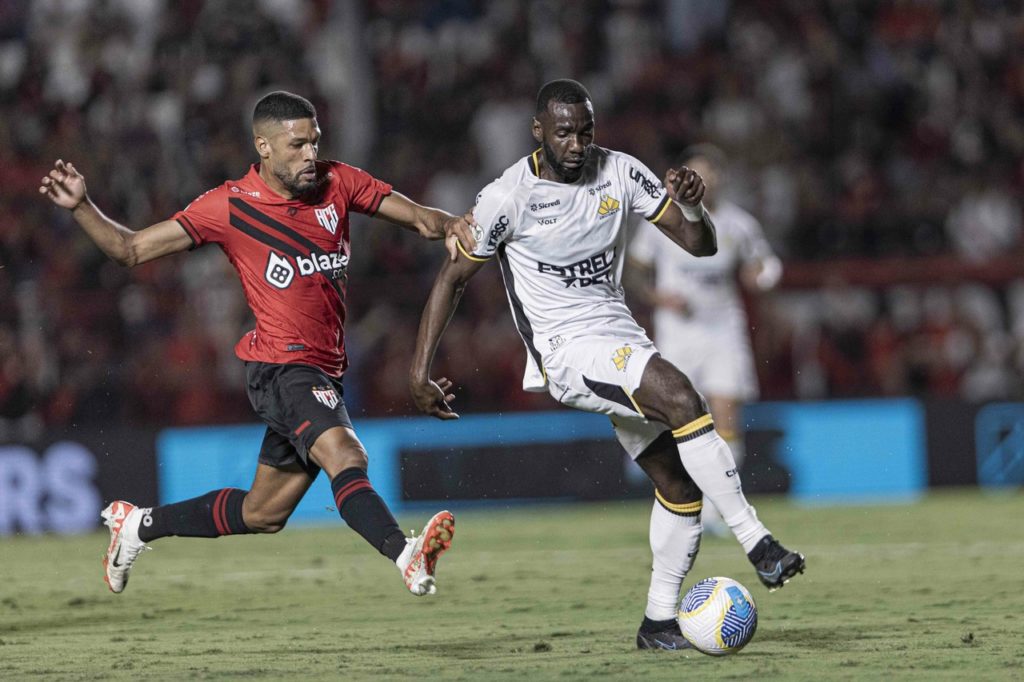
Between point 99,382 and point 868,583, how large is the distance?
7.49 metres

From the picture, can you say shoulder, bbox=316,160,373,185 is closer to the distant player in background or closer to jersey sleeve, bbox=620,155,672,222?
jersey sleeve, bbox=620,155,672,222

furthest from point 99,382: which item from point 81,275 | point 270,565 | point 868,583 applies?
point 868,583

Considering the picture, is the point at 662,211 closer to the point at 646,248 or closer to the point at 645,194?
the point at 645,194

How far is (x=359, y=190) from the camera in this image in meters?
7.14

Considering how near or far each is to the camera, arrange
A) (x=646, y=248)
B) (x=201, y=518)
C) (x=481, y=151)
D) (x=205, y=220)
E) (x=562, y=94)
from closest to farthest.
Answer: (x=562, y=94) < (x=205, y=220) < (x=201, y=518) < (x=646, y=248) < (x=481, y=151)

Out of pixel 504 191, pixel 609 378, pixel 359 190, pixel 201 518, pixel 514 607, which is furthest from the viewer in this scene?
pixel 514 607

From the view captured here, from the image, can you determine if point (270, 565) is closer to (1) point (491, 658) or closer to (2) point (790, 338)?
(1) point (491, 658)

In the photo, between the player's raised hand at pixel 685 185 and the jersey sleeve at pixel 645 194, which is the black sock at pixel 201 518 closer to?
the jersey sleeve at pixel 645 194

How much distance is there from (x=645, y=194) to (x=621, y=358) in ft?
2.69

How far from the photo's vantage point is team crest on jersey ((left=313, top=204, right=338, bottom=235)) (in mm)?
6949

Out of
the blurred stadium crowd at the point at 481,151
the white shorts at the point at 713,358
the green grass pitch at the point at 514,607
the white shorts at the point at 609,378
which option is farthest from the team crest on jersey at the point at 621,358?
the blurred stadium crowd at the point at 481,151

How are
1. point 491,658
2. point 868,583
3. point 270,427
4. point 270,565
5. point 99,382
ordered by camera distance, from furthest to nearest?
point 99,382
point 270,565
point 868,583
point 270,427
point 491,658

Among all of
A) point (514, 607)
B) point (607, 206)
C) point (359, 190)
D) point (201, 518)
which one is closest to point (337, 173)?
point (359, 190)

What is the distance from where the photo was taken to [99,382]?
13547 millimetres
